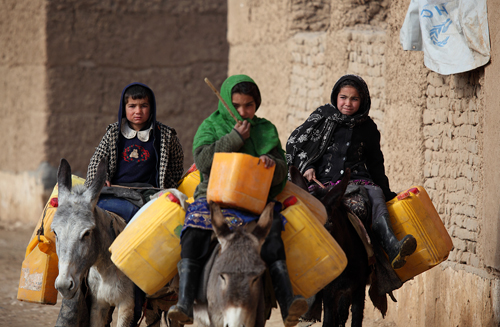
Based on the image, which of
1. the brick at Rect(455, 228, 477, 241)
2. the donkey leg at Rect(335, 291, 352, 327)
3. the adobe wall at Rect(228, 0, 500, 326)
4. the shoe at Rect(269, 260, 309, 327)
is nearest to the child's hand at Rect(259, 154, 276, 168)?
the shoe at Rect(269, 260, 309, 327)

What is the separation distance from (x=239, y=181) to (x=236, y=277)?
0.53 meters

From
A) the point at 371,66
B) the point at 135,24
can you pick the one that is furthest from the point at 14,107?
the point at 371,66

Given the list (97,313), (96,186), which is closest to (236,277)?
(96,186)

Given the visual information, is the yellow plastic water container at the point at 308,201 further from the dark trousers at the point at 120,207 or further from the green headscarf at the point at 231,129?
the dark trousers at the point at 120,207

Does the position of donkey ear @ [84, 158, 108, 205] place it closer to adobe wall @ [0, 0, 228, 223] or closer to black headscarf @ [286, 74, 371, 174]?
black headscarf @ [286, 74, 371, 174]

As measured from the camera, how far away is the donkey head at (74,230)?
380cm

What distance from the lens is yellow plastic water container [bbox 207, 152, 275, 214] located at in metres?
3.62

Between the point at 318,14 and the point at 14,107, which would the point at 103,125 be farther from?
the point at 318,14

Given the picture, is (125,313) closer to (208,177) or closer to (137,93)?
(208,177)

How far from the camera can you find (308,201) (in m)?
4.13

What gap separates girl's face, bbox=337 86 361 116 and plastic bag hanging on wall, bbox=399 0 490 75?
2.99 ft

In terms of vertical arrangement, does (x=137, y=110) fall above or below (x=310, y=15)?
below

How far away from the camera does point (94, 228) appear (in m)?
4.06

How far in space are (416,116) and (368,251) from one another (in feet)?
6.55
